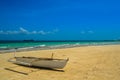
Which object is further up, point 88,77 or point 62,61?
point 62,61

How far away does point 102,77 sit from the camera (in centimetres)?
1080

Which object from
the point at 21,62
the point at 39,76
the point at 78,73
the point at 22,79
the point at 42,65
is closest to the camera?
the point at 22,79

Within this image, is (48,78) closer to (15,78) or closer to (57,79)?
(57,79)

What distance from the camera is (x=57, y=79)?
1050 cm

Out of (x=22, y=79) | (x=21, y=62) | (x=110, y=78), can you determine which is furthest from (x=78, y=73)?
(x=21, y=62)

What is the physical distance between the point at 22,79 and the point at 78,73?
11.2ft

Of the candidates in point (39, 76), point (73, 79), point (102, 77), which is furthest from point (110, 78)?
point (39, 76)

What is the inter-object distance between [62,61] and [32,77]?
2154 mm

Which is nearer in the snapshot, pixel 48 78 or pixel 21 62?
pixel 48 78

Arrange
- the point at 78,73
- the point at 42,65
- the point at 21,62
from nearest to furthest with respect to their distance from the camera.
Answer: the point at 78,73 → the point at 42,65 → the point at 21,62

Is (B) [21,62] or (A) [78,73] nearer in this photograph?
(A) [78,73]

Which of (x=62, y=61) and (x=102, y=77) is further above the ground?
(x=62, y=61)

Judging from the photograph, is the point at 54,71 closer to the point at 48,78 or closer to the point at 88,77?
the point at 48,78

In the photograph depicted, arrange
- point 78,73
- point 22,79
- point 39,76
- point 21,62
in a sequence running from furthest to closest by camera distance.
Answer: point 21,62 < point 78,73 < point 39,76 < point 22,79
